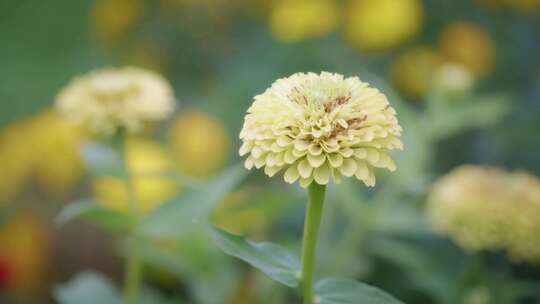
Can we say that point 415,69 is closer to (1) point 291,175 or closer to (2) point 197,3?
(2) point 197,3

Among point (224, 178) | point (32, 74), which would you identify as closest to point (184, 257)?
point (224, 178)

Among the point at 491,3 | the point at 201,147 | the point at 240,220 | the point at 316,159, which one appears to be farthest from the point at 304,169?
the point at 491,3

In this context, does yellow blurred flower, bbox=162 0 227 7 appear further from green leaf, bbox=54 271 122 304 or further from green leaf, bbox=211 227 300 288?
green leaf, bbox=211 227 300 288

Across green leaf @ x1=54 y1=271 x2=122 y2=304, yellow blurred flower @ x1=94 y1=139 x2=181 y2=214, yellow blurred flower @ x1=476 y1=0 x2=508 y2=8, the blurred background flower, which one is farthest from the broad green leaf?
yellow blurred flower @ x1=476 y1=0 x2=508 y2=8

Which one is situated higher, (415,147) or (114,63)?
(114,63)

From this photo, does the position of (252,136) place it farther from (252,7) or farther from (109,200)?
(252,7)

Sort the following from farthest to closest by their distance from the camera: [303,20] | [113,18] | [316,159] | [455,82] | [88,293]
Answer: [113,18] < [303,20] < [455,82] < [88,293] < [316,159]
